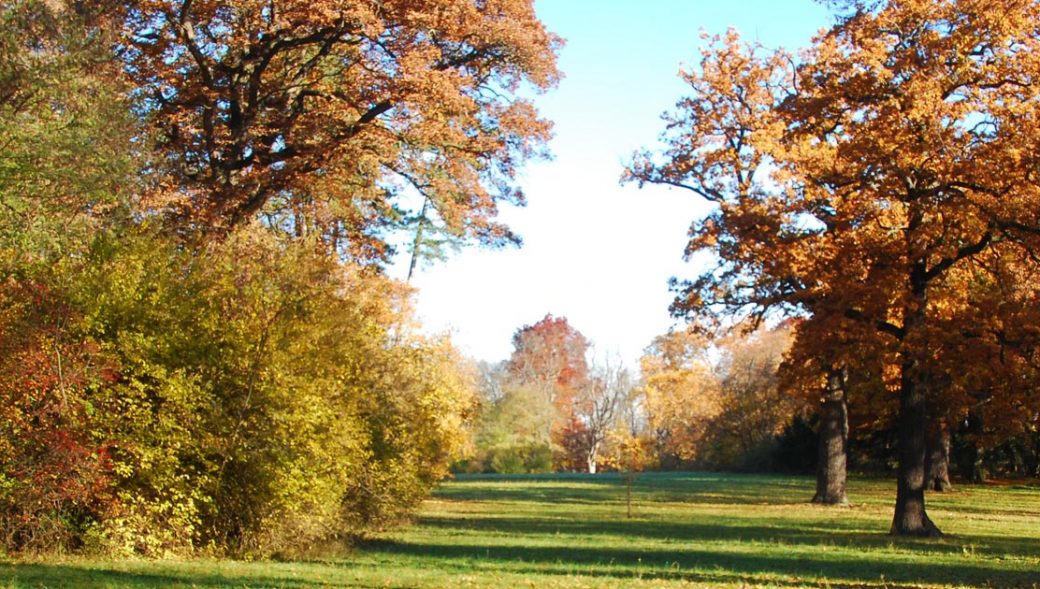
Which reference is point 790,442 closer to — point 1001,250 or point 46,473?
point 1001,250

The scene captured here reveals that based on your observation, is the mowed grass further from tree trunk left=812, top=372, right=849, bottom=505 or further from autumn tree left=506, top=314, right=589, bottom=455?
autumn tree left=506, top=314, right=589, bottom=455

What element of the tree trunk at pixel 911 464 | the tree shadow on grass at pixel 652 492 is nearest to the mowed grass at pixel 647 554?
the tree trunk at pixel 911 464

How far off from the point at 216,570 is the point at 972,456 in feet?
145

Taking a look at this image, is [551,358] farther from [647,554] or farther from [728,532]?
[647,554]

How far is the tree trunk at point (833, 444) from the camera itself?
102 feet

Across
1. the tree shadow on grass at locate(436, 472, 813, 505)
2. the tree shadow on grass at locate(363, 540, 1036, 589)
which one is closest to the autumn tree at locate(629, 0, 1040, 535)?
the tree shadow on grass at locate(363, 540, 1036, 589)

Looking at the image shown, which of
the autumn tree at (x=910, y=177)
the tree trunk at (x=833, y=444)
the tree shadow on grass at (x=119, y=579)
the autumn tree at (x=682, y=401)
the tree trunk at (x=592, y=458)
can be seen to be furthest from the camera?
the tree trunk at (x=592, y=458)

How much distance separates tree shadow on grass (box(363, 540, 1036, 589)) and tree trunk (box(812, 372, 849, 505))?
14363 mm

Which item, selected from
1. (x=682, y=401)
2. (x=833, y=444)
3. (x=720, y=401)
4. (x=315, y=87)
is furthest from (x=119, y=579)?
(x=682, y=401)

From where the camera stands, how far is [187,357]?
15.1 metres

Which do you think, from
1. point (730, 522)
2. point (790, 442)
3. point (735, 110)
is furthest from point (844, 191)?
point (790, 442)

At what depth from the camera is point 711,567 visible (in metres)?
15.0

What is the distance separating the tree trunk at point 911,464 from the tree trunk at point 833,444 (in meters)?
9.77

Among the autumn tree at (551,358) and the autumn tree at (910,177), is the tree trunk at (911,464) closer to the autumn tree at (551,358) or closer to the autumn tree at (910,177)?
the autumn tree at (910,177)
